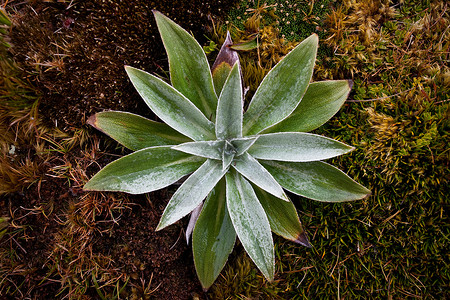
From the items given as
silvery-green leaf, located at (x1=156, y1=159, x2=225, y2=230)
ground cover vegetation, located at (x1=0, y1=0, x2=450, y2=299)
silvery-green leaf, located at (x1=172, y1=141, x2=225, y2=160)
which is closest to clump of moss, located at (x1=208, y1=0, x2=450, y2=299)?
ground cover vegetation, located at (x1=0, y1=0, x2=450, y2=299)

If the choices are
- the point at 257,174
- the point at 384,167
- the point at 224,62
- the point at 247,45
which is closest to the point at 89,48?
the point at 224,62

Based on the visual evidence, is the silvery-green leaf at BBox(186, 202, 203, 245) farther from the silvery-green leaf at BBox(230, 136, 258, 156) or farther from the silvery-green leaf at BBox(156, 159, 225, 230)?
the silvery-green leaf at BBox(230, 136, 258, 156)

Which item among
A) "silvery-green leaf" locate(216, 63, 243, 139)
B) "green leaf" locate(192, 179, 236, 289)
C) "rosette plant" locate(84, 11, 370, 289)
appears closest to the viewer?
"silvery-green leaf" locate(216, 63, 243, 139)

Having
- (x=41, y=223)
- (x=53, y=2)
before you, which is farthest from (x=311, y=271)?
(x=53, y=2)

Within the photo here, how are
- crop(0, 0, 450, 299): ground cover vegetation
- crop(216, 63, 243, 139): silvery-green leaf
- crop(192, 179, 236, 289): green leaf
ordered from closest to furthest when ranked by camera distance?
crop(216, 63, 243, 139): silvery-green leaf → crop(192, 179, 236, 289): green leaf → crop(0, 0, 450, 299): ground cover vegetation

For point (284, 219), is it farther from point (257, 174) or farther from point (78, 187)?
point (78, 187)

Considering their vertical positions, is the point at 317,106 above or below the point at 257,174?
above

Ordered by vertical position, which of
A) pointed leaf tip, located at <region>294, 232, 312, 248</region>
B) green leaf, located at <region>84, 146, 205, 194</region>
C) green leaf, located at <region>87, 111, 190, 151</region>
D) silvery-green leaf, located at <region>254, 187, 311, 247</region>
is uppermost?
green leaf, located at <region>87, 111, 190, 151</region>
